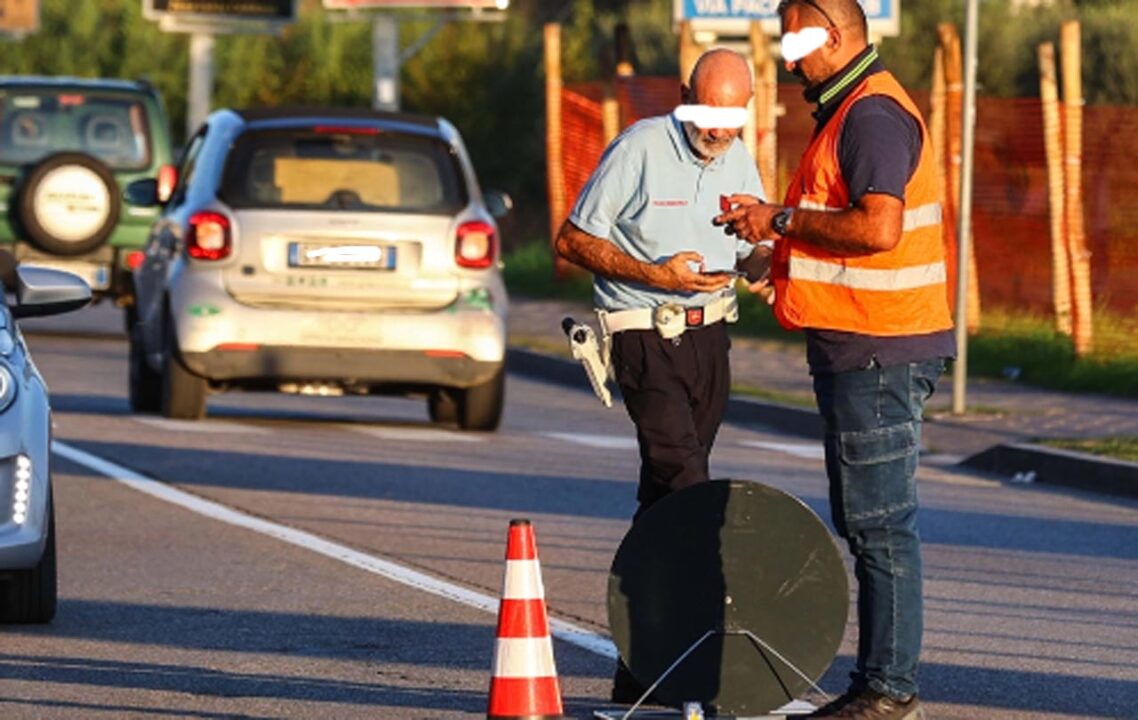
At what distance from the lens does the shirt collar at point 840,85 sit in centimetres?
758

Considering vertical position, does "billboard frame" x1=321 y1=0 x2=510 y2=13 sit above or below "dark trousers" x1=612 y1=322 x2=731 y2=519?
below

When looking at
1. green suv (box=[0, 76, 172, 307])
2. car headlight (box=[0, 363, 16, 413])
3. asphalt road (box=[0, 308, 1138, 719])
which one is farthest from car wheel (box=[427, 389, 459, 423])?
car headlight (box=[0, 363, 16, 413])

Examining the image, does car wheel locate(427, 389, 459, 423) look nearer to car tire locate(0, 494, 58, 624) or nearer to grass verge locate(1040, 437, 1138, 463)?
grass verge locate(1040, 437, 1138, 463)

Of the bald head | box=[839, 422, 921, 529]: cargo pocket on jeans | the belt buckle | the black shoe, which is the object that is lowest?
the black shoe

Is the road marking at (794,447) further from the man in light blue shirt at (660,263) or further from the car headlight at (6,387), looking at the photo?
the man in light blue shirt at (660,263)

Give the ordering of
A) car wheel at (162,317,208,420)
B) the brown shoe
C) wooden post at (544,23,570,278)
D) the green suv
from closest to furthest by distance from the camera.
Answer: the brown shoe → car wheel at (162,317,208,420) → the green suv → wooden post at (544,23,570,278)

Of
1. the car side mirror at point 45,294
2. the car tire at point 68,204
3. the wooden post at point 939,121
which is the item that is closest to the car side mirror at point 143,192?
the car tire at point 68,204

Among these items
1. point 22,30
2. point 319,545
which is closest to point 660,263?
point 319,545

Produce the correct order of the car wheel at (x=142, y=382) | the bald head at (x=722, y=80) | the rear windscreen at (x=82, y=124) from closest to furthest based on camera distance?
1. the bald head at (x=722, y=80)
2. the car wheel at (x=142, y=382)
3. the rear windscreen at (x=82, y=124)

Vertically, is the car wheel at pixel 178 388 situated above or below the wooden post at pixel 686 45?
below

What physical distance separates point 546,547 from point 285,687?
148 inches

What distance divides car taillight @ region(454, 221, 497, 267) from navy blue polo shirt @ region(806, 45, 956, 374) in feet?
31.0

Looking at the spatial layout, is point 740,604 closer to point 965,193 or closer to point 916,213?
point 916,213

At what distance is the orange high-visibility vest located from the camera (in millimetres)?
7512
